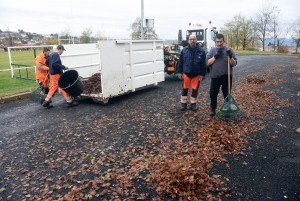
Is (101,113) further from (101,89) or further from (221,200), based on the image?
(221,200)

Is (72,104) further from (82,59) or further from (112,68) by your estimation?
(82,59)

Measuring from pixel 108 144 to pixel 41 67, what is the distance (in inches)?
161

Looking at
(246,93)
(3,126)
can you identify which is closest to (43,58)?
(3,126)

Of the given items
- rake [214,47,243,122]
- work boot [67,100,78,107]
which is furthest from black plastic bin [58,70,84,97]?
rake [214,47,243,122]

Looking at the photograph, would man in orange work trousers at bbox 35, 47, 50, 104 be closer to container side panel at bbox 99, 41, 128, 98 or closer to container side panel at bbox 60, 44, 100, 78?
container side panel at bbox 60, 44, 100, 78

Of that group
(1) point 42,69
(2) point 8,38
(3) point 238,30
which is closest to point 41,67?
(1) point 42,69

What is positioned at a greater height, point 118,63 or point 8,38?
point 8,38

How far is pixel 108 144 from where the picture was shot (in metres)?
5.09

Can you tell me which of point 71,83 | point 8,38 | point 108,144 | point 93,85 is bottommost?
point 108,144

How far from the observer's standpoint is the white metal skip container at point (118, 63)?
25.4 ft

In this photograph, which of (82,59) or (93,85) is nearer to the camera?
(93,85)

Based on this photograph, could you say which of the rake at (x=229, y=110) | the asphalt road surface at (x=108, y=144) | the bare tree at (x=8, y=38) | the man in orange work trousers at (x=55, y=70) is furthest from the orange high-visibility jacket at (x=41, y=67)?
the bare tree at (x=8, y=38)

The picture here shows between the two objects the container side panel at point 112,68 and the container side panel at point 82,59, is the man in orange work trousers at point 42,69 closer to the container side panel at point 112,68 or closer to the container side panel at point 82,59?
the container side panel at point 82,59

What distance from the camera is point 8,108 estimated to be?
777 centimetres
